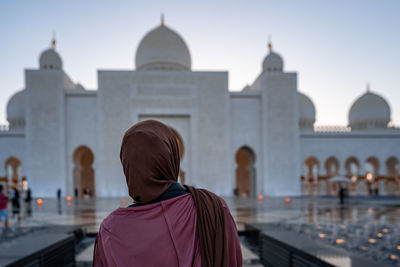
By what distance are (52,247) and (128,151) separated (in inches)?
109

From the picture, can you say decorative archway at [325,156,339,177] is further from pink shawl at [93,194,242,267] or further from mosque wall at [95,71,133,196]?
pink shawl at [93,194,242,267]


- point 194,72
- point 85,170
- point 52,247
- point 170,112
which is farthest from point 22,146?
point 52,247

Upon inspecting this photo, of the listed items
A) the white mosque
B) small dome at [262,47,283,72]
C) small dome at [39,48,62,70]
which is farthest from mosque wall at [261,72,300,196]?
small dome at [39,48,62,70]

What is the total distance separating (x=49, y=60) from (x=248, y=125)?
10969 millimetres

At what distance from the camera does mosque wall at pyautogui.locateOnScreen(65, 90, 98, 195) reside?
16844 mm

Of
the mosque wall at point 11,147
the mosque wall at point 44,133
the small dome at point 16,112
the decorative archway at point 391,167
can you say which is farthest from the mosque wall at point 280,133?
the small dome at point 16,112

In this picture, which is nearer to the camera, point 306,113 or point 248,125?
point 248,125

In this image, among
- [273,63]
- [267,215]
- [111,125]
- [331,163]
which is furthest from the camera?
[331,163]

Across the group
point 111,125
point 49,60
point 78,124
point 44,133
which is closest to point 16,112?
point 49,60

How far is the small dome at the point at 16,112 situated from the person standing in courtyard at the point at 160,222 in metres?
21.7

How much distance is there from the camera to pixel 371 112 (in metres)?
22.2

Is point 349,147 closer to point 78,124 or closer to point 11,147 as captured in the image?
point 78,124

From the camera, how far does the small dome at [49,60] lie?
18375 millimetres

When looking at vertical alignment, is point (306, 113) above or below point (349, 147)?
above
